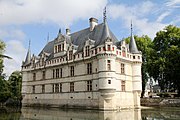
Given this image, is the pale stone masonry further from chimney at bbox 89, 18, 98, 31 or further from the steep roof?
the steep roof

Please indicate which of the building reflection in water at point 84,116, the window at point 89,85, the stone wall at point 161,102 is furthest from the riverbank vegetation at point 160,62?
the building reflection in water at point 84,116

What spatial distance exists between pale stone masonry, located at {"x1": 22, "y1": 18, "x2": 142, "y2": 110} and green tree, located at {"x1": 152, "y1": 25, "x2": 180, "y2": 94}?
261 inches

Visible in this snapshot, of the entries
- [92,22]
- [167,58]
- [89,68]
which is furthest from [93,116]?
[167,58]

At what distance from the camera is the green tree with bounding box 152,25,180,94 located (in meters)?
33.1

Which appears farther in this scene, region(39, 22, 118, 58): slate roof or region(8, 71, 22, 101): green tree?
region(8, 71, 22, 101): green tree

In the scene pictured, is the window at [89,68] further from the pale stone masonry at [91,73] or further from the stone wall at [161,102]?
the stone wall at [161,102]

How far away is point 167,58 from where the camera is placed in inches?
1347

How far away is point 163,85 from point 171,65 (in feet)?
14.6

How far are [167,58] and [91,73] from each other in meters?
14.2

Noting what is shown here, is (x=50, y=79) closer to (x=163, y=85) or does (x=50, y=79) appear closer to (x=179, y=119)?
(x=163, y=85)

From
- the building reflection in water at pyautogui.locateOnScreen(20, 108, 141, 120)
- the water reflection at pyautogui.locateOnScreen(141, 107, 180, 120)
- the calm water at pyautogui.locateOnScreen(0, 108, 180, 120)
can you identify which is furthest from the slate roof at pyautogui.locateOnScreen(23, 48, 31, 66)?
the water reflection at pyautogui.locateOnScreen(141, 107, 180, 120)

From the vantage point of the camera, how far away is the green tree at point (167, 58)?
33.1m

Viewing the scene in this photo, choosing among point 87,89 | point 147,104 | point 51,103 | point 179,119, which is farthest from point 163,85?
point 179,119

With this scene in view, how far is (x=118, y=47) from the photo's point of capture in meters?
27.7
